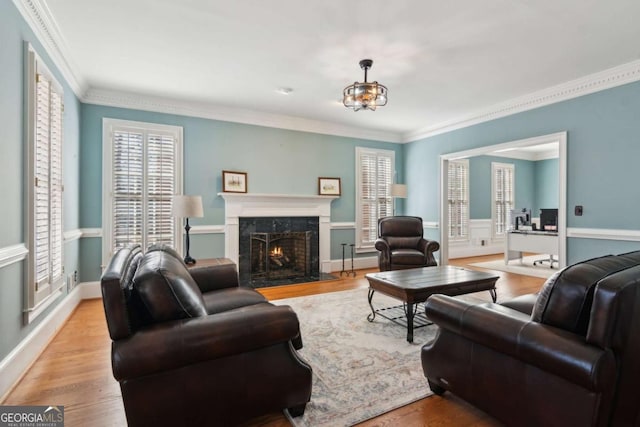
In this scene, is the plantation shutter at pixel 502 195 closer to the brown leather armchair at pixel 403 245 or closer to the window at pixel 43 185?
the brown leather armchair at pixel 403 245

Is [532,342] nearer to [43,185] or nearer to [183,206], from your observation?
[183,206]

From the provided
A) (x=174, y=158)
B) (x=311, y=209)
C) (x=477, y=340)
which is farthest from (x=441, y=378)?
(x=174, y=158)

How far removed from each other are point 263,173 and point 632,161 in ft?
15.8

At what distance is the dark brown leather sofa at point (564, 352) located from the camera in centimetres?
124

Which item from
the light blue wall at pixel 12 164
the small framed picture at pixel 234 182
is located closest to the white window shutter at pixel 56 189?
the light blue wall at pixel 12 164

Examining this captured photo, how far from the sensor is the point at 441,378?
1.90m

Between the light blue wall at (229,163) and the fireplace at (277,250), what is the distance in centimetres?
43

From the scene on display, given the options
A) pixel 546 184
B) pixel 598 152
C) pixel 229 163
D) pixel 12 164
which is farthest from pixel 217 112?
pixel 546 184

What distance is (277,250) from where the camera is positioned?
17.9 ft

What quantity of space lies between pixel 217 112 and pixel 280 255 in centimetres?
251

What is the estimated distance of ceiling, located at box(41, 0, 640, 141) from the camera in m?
2.59

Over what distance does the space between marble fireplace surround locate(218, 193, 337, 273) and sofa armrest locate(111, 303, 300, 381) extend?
139 inches

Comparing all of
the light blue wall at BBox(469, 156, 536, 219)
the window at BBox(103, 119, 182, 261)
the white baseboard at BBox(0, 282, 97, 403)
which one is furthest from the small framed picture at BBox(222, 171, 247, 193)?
the light blue wall at BBox(469, 156, 536, 219)

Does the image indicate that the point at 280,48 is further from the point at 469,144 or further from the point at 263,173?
the point at 469,144
